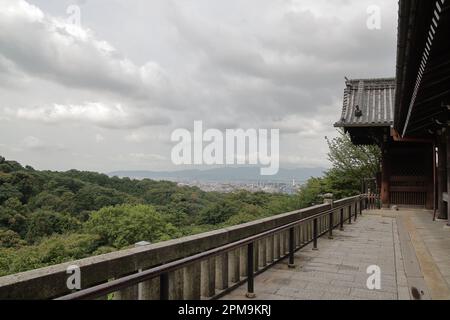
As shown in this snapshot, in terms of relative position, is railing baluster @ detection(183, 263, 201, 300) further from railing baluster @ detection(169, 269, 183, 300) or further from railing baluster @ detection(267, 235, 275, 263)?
railing baluster @ detection(267, 235, 275, 263)

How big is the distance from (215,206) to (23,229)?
28.6 metres

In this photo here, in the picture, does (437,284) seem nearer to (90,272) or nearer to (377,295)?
(377,295)

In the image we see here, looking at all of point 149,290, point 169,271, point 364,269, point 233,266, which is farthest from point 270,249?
point 169,271

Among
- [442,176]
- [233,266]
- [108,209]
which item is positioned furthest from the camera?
[108,209]

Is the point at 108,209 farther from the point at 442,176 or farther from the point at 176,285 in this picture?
the point at 176,285

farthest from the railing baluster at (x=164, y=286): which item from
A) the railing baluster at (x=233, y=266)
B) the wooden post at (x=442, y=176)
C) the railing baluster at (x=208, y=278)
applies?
the wooden post at (x=442, y=176)

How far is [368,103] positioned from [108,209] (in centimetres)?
3672

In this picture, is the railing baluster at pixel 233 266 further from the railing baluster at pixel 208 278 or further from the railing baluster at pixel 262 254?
the railing baluster at pixel 262 254

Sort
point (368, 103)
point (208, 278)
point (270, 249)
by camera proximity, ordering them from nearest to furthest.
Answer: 1. point (208, 278)
2. point (270, 249)
3. point (368, 103)

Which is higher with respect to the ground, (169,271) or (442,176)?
(442,176)

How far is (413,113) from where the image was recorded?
879cm

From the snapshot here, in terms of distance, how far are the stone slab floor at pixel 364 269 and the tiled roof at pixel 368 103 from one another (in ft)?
20.0

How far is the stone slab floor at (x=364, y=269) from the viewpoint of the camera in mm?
4914

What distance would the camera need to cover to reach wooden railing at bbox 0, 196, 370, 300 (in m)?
2.71
